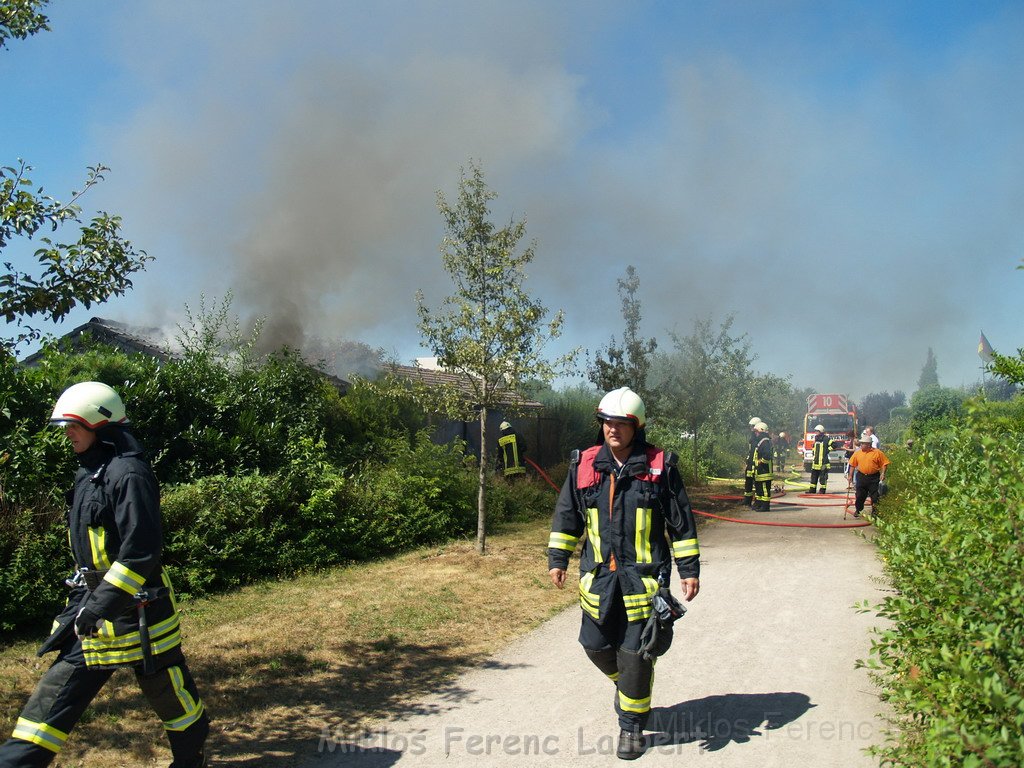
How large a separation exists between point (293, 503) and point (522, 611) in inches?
124

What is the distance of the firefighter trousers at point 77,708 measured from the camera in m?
3.05

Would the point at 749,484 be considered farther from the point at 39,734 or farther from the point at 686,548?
the point at 39,734

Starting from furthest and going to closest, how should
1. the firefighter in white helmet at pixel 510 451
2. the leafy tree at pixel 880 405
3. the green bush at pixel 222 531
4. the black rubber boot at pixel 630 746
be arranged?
the leafy tree at pixel 880 405 < the firefighter in white helmet at pixel 510 451 < the green bush at pixel 222 531 < the black rubber boot at pixel 630 746

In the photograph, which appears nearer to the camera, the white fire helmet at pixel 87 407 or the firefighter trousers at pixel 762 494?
the white fire helmet at pixel 87 407

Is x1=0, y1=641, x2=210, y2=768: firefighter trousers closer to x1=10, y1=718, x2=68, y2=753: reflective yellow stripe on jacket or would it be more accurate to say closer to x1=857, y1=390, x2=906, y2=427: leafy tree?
x1=10, y1=718, x2=68, y2=753: reflective yellow stripe on jacket

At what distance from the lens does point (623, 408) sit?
3992mm

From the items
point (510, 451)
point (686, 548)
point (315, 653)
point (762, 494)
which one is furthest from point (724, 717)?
point (762, 494)

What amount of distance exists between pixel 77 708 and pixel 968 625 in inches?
135

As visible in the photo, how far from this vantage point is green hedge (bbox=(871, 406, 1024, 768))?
2.25 m

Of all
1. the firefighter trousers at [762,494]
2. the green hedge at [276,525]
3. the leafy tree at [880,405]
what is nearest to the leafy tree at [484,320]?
the green hedge at [276,525]

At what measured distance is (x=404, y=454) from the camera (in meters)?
11.1

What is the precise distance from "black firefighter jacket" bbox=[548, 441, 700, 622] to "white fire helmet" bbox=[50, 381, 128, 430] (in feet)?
7.55

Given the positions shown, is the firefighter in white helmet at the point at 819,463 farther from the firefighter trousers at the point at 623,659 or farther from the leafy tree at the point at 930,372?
the leafy tree at the point at 930,372

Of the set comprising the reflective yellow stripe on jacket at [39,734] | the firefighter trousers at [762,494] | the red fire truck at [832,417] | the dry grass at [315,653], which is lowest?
the dry grass at [315,653]
